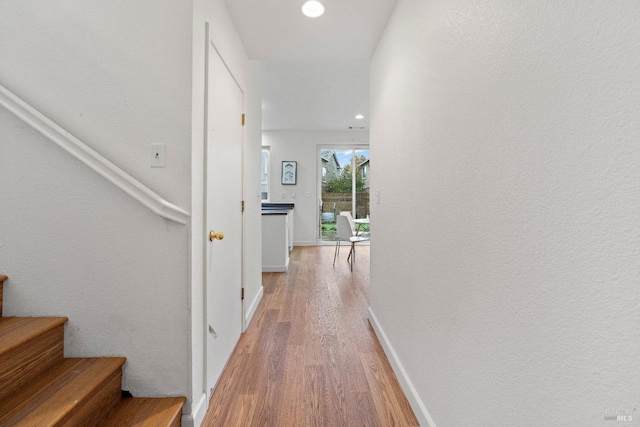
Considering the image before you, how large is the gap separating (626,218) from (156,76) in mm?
1623

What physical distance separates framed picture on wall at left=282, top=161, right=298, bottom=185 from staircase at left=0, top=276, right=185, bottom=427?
5.38 metres

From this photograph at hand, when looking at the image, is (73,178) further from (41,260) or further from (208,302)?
(208,302)

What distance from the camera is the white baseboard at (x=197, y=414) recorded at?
4.25 feet

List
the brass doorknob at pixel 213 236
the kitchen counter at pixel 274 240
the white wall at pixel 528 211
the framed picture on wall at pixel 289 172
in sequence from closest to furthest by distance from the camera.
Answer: the white wall at pixel 528 211 < the brass doorknob at pixel 213 236 < the kitchen counter at pixel 274 240 < the framed picture on wall at pixel 289 172

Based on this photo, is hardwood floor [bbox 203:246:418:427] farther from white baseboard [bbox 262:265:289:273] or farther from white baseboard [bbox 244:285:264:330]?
white baseboard [bbox 262:265:289:273]

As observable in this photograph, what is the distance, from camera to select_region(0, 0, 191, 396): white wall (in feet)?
4.28

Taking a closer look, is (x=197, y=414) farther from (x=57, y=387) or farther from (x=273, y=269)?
(x=273, y=269)

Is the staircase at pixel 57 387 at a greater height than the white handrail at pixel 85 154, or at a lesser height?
lesser

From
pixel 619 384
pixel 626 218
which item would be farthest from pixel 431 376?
pixel 626 218

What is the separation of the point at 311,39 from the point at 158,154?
1.55m

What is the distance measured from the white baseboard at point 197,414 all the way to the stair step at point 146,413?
0.04 meters

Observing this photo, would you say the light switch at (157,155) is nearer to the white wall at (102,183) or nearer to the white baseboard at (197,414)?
the white wall at (102,183)

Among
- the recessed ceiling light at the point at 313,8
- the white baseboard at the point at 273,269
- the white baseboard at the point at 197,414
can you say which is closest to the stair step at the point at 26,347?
the white baseboard at the point at 197,414

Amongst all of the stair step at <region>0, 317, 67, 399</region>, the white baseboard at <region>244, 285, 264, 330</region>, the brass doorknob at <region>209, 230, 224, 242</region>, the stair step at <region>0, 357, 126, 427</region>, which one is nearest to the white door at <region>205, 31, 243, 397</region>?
the brass doorknob at <region>209, 230, 224, 242</region>
